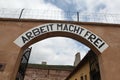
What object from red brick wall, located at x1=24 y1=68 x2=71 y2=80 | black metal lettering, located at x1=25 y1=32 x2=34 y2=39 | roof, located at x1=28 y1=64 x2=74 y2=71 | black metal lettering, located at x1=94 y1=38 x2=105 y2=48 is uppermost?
roof, located at x1=28 y1=64 x2=74 y2=71

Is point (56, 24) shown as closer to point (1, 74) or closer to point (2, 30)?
point (2, 30)

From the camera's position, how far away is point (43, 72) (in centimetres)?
2128

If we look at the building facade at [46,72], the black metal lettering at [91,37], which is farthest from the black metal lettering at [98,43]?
the building facade at [46,72]

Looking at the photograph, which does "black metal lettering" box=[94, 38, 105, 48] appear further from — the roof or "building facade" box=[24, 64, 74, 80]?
the roof

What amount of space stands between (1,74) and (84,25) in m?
3.83

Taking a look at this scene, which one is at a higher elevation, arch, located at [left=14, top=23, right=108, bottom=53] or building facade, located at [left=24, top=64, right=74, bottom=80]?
building facade, located at [left=24, top=64, right=74, bottom=80]

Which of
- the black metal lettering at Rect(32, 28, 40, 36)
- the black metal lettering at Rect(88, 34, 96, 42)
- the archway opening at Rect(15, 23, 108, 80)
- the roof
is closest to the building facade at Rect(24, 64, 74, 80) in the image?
the roof

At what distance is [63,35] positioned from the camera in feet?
21.6

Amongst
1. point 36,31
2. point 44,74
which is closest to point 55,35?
point 36,31

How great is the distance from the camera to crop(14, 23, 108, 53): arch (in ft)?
19.6

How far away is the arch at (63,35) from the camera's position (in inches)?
235

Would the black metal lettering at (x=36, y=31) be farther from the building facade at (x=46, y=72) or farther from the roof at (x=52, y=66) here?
the roof at (x=52, y=66)

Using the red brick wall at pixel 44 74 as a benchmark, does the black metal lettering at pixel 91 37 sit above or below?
below

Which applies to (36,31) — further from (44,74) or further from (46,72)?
(46,72)
